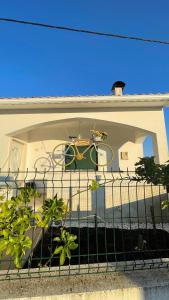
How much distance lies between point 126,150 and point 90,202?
3.20 m

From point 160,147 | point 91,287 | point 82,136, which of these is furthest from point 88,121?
point 91,287

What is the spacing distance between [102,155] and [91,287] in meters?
8.10

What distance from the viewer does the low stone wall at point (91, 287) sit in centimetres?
257

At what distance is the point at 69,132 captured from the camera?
34.7ft

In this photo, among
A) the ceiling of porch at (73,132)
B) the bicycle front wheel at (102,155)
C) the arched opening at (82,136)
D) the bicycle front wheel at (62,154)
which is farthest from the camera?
the bicycle front wheel at (102,155)

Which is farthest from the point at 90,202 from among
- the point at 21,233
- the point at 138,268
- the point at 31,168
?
the point at 21,233

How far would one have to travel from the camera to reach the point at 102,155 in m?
10.7

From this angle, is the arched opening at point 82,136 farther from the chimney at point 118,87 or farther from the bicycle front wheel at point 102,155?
the chimney at point 118,87

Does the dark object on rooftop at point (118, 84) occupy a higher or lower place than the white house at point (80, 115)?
higher

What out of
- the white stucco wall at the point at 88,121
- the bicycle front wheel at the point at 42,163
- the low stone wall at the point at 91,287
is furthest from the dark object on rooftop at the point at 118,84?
the low stone wall at the point at 91,287

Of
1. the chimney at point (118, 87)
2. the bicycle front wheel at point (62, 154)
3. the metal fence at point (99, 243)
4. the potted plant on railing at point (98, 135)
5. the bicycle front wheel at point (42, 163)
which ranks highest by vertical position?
the chimney at point (118, 87)

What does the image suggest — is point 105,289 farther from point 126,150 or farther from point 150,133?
point 126,150

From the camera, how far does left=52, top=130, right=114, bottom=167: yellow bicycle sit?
32.7 ft

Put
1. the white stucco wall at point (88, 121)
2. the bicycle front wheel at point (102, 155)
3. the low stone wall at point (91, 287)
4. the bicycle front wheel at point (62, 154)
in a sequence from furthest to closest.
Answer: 1. the bicycle front wheel at point (102, 155)
2. the bicycle front wheel at point (62, 154)
3. the white stucco wall at point (88, 121)
4. the low stone wall at point (91, 287)
